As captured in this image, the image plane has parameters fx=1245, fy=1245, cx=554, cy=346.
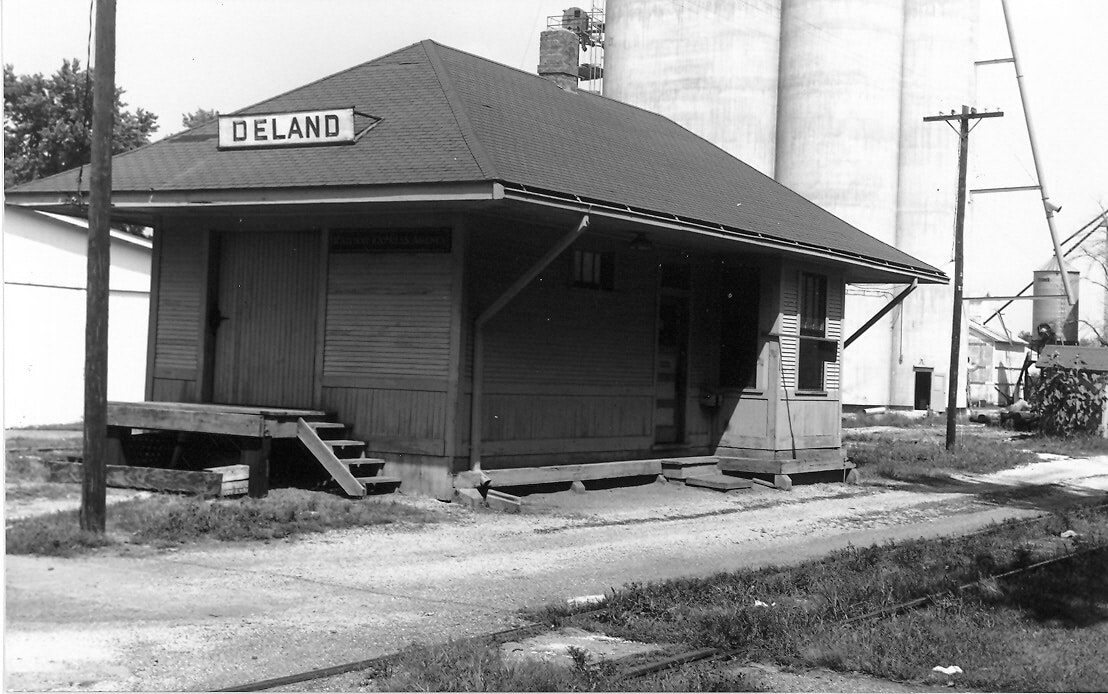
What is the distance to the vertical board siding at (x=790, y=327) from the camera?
19.5 meters

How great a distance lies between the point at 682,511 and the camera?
16203mm

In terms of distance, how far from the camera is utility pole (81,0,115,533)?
1024 cm

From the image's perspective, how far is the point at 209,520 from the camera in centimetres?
1155

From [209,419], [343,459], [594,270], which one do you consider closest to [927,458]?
[594,270]

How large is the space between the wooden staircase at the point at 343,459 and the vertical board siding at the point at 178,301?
2.56 meters

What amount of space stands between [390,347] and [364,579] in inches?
204

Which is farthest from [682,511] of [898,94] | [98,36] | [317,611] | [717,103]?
[898,94]

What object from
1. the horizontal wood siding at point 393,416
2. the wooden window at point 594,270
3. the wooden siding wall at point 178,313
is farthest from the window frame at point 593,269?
the wooden siding wall at point 178,313

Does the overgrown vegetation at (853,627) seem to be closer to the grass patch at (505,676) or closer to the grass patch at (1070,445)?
the grass patch at (505,676)

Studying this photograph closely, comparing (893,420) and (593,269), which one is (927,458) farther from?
(893,420)

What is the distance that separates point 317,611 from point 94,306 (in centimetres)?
353

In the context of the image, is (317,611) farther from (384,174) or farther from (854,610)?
(384,174)

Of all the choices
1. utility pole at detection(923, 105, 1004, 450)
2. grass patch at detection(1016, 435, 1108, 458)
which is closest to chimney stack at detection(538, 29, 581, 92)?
utility pole at detection(923, 105, 1004, 450)

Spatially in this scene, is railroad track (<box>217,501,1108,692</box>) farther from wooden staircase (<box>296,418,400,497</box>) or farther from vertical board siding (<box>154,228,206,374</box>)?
vertical board siding (<box>154,228,206,374</box>)
